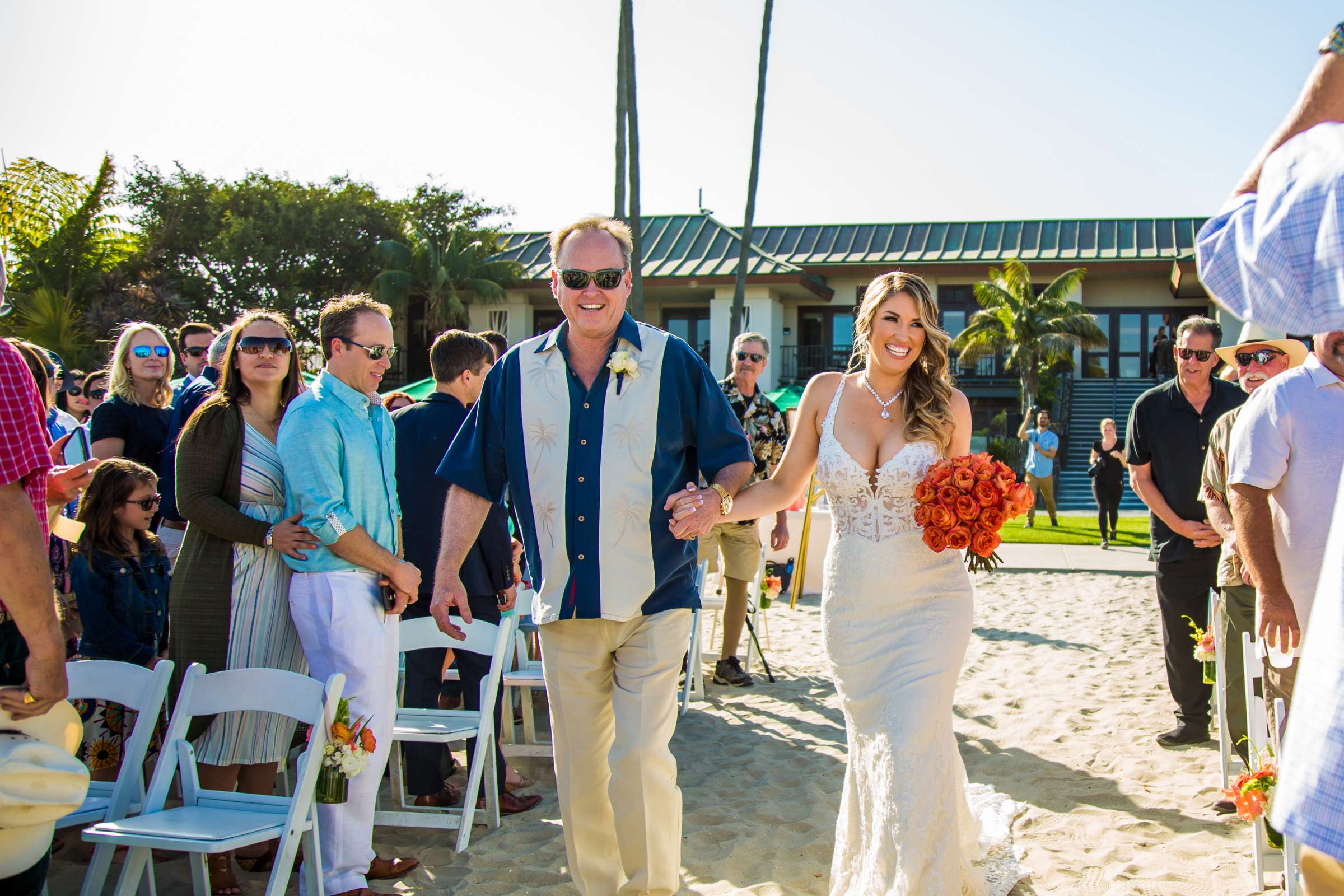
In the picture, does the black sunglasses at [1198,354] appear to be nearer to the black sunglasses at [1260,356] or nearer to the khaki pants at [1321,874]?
the black sunglasses at [1260,356]

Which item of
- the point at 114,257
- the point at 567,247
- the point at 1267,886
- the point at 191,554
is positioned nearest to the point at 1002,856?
the point at 1267,886

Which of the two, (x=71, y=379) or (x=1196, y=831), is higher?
(x=71, y=379)

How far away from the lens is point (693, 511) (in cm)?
360

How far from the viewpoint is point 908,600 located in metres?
4.12

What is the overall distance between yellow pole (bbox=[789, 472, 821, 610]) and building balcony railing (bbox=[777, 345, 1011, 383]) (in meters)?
19.8

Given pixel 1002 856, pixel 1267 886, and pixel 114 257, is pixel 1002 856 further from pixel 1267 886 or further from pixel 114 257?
pixel 114 257

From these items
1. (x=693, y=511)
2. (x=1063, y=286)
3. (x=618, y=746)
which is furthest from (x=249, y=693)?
(x=1063, y=286)

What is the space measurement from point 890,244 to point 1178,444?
2831 cm

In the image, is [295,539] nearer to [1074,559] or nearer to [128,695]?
[128,695]

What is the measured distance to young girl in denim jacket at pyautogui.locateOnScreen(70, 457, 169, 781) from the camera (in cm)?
494

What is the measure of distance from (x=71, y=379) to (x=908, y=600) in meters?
8.90

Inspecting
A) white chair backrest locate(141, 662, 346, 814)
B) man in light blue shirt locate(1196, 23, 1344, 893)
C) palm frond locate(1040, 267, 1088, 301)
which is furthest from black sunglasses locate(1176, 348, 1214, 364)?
palm frond locate(1040, 267, 1088, 301)

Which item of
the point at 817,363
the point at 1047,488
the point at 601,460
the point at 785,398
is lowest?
the point at 1047,488

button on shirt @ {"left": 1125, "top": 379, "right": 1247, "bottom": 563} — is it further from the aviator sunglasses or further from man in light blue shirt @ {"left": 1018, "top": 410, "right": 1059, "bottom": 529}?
man in light blue shirt @ {"left": 1018, "top": 410, "right": 1059, "bottom": 529}
